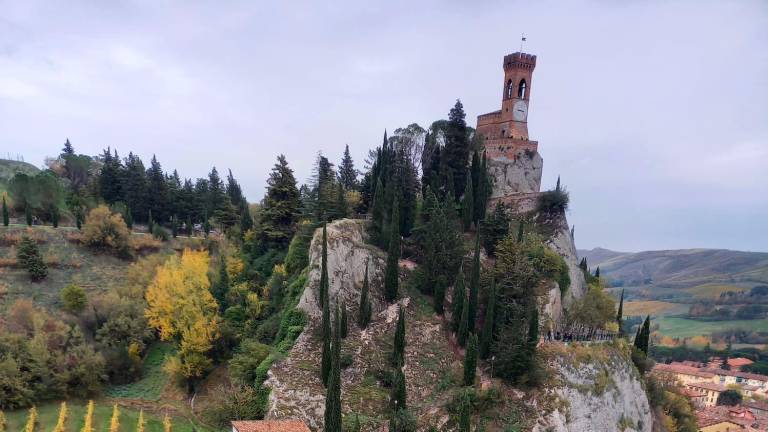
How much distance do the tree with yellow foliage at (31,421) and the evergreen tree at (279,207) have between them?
900 inches

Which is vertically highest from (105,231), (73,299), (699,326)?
(105,231)

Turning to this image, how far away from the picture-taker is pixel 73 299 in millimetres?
38781

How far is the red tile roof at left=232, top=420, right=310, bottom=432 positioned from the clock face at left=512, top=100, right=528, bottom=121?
4377 centimetres

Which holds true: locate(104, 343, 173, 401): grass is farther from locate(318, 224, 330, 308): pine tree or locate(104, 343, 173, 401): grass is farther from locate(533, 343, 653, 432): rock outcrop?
locate(533, 343, 653, 432): rock outcrop

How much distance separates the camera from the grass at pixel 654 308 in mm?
179375

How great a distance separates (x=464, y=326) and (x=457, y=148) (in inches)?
900

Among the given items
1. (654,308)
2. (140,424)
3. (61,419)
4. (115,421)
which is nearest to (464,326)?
(140,424)

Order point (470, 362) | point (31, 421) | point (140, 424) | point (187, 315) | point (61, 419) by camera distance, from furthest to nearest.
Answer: point (187, 315), point (470, 362), point (140, 424), point (61, 419), point (31, 421)

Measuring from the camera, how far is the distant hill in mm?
79969

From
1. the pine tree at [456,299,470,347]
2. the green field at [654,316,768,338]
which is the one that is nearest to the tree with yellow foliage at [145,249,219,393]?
the pine tree at [456,299,470,347]

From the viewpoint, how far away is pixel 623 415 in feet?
118

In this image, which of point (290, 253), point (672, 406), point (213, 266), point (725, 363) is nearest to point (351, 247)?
point (290, 253)

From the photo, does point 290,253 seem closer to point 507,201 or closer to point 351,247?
point 351,247

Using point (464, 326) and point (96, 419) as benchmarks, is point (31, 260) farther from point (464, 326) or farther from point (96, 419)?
point (464, 326)
